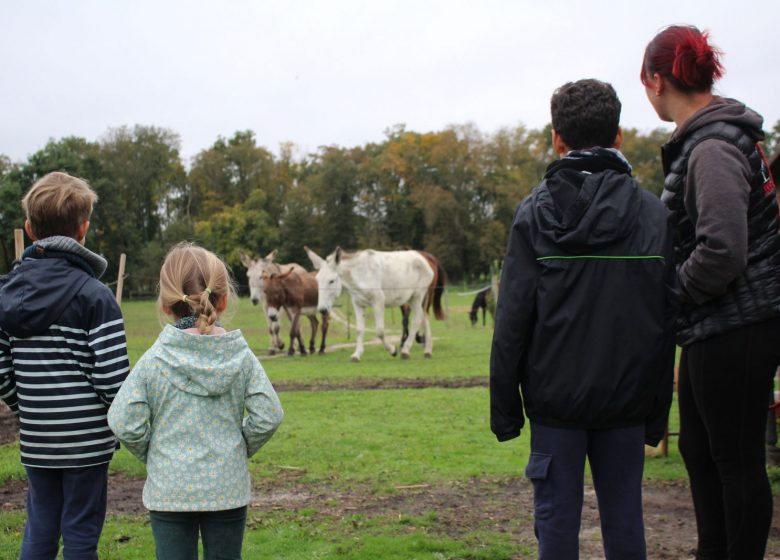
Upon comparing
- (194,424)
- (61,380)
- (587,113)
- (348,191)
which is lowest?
(194,424)

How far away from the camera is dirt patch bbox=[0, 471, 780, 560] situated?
438 centimetres

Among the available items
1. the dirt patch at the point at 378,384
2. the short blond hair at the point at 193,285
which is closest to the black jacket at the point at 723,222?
the short blond hair at the point at 193,285

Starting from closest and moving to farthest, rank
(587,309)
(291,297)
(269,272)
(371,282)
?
(587,309) → (371,282) → (291,297) → (269,272)

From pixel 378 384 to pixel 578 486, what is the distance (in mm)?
9848

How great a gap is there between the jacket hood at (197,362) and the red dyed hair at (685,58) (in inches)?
77.6

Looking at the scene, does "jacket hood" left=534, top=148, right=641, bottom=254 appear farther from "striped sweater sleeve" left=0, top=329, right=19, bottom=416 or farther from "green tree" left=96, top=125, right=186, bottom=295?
"green tree" left=96, top=125, right=186, bottom=295

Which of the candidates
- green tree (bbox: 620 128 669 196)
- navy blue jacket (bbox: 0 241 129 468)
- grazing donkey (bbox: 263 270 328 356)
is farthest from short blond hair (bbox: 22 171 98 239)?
green tree (bbox: 620 128 669 196)

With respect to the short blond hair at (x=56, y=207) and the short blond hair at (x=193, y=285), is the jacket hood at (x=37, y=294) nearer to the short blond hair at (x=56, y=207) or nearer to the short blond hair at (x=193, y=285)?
the short blond hair at (x=56, y=207)

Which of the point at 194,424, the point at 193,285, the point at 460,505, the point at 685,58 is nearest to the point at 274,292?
the point at 460,505

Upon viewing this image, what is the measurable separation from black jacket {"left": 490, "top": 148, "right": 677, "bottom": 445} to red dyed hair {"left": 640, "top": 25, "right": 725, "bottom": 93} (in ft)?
1.96

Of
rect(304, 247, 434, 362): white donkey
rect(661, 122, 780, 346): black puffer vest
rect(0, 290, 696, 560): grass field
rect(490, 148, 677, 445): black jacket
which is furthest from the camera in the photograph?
rect(304, 247, 434, 362): white donkey

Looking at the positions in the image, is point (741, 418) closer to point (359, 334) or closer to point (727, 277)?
point (727, 277)

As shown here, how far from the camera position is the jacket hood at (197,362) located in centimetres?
271

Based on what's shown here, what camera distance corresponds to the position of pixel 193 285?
2871 millimetres
